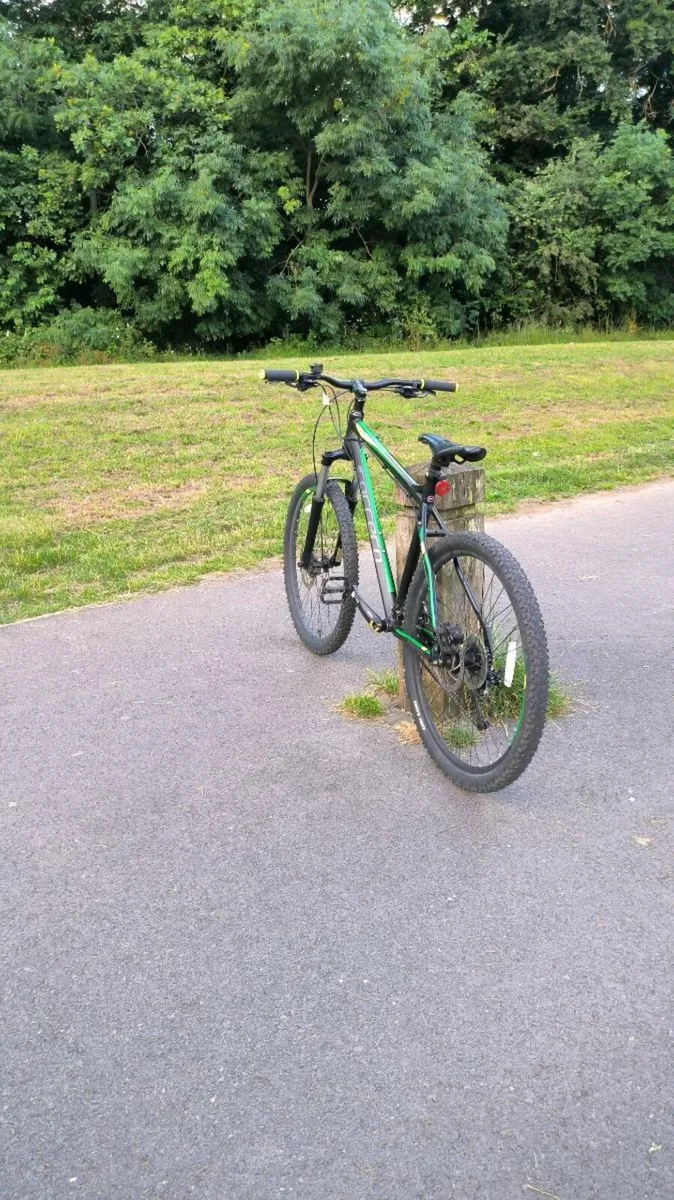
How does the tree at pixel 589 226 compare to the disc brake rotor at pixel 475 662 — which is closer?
the disc brake rotor at pixel 475 662

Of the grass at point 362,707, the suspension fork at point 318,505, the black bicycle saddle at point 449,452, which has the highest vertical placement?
the black bicycle saddle at point 449,452

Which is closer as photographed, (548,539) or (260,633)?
(260,633)

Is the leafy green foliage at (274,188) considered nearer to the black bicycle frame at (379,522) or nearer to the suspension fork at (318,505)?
the suspension fork at (318,505)

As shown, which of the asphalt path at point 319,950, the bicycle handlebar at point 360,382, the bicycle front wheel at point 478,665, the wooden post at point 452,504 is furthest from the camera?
the bicycle handlebar at point 360,382

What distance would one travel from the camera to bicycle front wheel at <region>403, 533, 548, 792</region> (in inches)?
123

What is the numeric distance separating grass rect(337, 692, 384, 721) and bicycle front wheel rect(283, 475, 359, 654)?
421 mm

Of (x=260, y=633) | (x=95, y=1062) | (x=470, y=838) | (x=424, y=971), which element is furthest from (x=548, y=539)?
(x=95, y=1062)

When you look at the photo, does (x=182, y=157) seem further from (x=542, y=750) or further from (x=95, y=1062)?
(x=95, y=1062)

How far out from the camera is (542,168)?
1079 inches

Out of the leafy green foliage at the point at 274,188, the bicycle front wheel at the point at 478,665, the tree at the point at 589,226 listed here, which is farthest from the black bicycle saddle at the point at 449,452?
the tree at the point at 589,226

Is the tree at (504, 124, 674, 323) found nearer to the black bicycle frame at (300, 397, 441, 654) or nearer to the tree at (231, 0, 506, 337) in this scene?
the tree at (231, 0, 506, 337)

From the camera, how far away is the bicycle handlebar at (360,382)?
13.4 feet

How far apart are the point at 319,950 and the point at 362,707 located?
1.58 meters

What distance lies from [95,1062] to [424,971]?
83 cm
